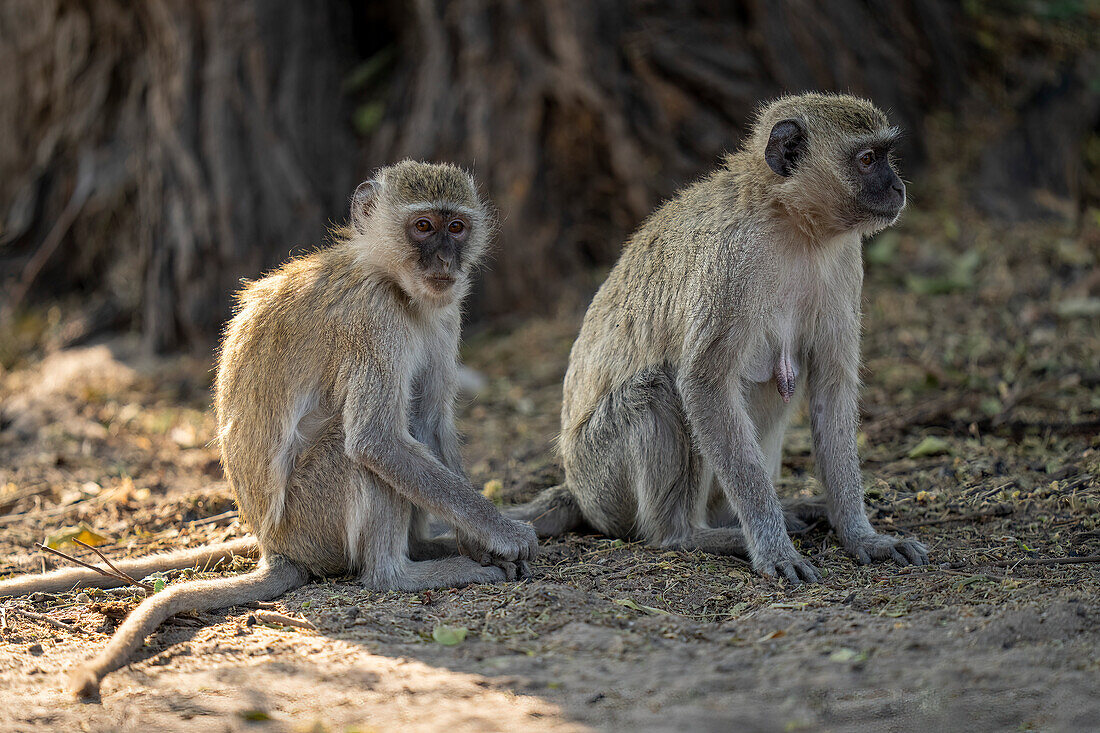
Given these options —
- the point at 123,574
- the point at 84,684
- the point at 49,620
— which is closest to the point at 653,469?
the point at 123,574

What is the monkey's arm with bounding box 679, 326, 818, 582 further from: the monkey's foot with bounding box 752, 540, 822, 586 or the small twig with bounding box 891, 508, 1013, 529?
the small twig with bounding box 891, 508, 1013, 529

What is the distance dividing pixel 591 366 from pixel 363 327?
4.43ft

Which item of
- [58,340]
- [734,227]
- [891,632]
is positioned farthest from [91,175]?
[891,632]

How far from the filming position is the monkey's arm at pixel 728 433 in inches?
189

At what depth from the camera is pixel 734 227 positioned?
4926 mm

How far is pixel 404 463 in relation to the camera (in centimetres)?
468

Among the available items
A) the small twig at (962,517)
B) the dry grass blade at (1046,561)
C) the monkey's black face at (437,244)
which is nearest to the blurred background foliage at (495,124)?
the small twig at (962,517)

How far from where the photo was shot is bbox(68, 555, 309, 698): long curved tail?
359 centimetres

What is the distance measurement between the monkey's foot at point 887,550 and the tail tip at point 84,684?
11.1 ft

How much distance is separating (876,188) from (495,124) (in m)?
5.44

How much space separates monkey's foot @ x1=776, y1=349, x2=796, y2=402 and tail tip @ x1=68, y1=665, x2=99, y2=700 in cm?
329

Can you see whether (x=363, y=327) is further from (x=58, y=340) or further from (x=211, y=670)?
(x=58, y=340)

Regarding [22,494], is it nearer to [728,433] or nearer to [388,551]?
[388,551]

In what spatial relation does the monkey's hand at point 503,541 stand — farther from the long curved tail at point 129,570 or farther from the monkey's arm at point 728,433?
the long curved tail at point 129,570
